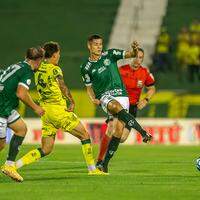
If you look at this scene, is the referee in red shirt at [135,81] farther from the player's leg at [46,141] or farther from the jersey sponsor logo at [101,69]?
the player's leg at [46,141]

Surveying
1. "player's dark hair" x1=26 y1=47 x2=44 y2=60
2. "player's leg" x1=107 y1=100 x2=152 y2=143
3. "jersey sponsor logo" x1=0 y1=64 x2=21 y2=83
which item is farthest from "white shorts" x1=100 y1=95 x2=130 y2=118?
"jersey sponsor logo" x1=0 y1=64 x2=21 y2=83

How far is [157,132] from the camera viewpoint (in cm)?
2775

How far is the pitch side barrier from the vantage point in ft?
90.1

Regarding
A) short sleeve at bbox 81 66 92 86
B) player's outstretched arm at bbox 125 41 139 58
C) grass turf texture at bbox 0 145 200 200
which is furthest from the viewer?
short sleeve at bbox 81 66 92 86

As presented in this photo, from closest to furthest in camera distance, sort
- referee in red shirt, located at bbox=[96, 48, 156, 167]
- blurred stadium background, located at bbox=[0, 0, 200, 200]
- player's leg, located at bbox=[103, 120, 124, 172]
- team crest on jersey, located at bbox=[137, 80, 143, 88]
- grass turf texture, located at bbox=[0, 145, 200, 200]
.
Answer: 1. grass turf texture, located at bbox=[0, 145, 200, 200]
2. player's leg, located at bbox=[103, 120, 124, 172]
3. referee in red shirt, located at bbox=[96, 48, 156, 167]
4. team crest on jersey, located at bbox=[137, 80, 143, 88]
5. blurred stadium background, located at bbox=[0, 0, 200, 200]

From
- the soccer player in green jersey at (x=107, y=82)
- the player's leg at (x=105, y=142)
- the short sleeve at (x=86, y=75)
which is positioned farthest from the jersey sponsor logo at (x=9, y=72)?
the player's leg at (x=105, y=142)

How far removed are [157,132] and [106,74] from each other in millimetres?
13242

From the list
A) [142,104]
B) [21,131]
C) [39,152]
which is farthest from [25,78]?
[142,104]

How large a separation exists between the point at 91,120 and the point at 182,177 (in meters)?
14.7

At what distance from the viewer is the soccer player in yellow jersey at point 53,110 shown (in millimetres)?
13875

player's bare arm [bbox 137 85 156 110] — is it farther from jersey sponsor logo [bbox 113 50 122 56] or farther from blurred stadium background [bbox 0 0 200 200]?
jersey sponsor logo [bbox 113 50 122 56]

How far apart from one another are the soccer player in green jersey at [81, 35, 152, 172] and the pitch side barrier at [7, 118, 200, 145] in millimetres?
12571

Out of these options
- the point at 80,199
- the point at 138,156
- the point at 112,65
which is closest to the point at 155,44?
the point at 138,156

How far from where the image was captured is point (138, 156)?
2055 centimetres
